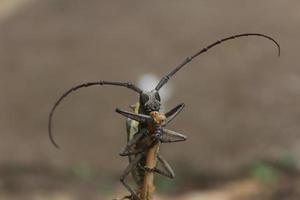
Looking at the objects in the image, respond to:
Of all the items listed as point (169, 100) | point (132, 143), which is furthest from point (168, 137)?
point (169, 100)

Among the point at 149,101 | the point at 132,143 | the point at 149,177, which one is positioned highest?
the point at 149,101

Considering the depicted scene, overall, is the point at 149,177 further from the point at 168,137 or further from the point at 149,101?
the point at 149,101

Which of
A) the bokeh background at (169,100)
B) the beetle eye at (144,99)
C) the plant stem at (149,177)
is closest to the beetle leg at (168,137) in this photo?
the plant stem at (149,177)

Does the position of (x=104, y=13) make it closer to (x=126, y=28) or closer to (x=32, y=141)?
(x=126, y=28)

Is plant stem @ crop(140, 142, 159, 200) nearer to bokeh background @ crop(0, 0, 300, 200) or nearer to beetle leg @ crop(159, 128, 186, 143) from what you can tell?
beetle leg @ crop(159, 128, 186, 143)

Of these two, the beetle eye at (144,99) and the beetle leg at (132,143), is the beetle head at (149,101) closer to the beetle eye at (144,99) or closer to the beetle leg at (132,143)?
the beetle eye at (144,99)

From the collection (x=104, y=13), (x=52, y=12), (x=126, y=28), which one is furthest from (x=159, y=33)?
(x=52, y=12)

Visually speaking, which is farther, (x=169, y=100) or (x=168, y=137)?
(x=169, y=100)

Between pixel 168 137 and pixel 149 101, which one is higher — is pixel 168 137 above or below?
below

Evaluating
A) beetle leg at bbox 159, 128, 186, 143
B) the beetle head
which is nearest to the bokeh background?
beetle leg at bbox 159, 128, 186, 143
